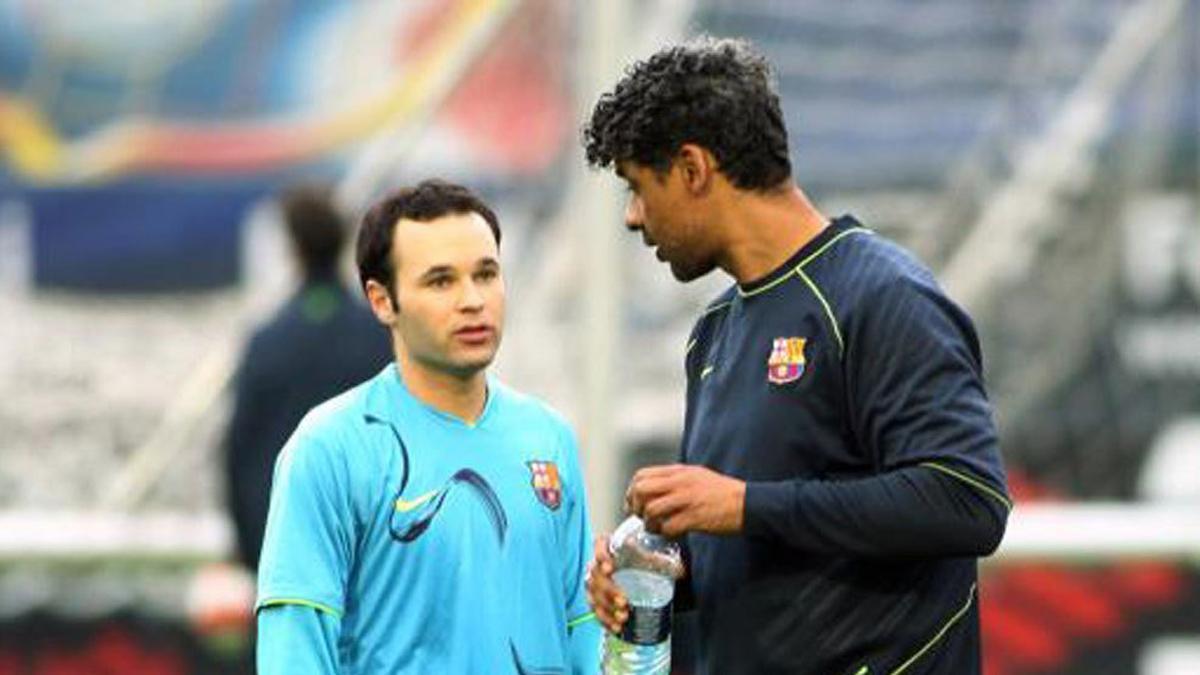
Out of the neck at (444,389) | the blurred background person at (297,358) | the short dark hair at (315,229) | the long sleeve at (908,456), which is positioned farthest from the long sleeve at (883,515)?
the short dark hair at (315,229)

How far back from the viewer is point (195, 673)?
919 centimetres

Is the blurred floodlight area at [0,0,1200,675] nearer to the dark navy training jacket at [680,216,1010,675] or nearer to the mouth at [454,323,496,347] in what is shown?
the mouth at [454,323,496,347]

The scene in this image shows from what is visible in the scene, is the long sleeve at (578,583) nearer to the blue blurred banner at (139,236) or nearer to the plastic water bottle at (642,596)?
the plastic water bottle at (642,596)

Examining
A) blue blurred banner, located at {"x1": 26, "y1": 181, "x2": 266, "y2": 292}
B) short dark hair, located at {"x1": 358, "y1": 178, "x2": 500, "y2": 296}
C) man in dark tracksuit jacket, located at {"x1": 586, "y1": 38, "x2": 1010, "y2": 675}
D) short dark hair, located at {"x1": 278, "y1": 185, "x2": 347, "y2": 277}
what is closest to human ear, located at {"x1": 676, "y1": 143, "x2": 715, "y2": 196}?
man in dark tracksuit jacket, located at {"x1": 586, "y1": 38, "x2": 1010, "y2": 675}

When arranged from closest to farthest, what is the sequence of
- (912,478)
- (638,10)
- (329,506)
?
(912,478) < (329,506) < (638,10)

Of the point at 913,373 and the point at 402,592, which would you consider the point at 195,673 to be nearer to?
the point at 402,592

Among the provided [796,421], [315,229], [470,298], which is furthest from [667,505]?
[315,229]

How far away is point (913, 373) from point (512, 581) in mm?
904

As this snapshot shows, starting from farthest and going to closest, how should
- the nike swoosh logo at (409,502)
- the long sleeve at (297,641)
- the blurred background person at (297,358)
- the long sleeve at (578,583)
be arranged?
1. the blurred background person at (297,358)
2. the long sleeve at (578,583)
3. the nike swoosh logo at (409,502)
4. the long sleeve at (297,641)

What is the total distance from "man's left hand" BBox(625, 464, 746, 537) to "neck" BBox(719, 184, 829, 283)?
1.26 feet

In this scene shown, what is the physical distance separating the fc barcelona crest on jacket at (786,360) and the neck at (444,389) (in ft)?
2.14

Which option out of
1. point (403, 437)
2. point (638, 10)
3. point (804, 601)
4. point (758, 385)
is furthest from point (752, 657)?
point (638, 10)

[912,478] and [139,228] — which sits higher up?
[139,228]

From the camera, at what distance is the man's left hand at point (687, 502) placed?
4516mm
